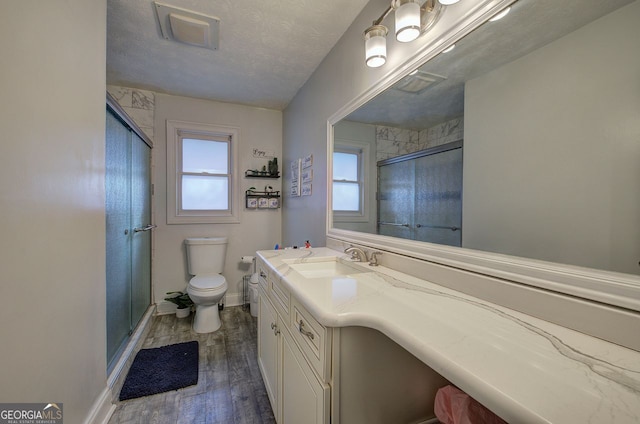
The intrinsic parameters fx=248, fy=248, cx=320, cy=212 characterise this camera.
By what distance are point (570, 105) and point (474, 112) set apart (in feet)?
1.00

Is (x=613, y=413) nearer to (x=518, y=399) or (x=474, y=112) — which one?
(x=518, y=399)

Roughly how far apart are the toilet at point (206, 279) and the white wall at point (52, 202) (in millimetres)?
963

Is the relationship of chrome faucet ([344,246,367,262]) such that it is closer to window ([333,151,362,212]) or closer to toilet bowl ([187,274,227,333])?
window ([333,151,362,212])

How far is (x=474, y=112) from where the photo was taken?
95 centimetres

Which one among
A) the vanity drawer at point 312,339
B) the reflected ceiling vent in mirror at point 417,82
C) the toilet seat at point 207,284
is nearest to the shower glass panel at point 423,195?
the reflected ceiling vent in mirror at point 417,82

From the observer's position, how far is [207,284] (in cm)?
229

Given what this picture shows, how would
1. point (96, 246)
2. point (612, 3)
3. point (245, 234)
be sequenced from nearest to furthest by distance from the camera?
point (612, 3), point (96, 246), point (245, 234)

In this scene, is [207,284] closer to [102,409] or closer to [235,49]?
[102,409]

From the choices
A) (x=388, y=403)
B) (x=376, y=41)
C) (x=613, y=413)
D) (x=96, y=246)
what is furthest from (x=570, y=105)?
(x=96, y=246)

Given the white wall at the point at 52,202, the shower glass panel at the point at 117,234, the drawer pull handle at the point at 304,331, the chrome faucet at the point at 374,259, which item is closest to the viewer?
the white wall at the point at 52,202

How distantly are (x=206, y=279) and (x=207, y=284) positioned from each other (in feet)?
0.52

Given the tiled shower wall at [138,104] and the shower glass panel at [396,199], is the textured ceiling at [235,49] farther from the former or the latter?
the shower glass panel at [396,199]

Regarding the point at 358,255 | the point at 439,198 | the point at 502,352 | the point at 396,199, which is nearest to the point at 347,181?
the point at 396,199

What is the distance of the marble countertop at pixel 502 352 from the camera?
15.0 inches
